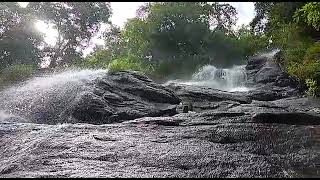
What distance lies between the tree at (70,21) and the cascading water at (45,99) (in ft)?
52.6

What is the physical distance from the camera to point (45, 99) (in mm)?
13711

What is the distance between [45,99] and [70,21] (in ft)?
65.0

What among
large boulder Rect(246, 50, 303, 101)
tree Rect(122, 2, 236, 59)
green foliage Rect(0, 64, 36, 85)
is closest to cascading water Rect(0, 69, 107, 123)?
green foliage Rect(0, 64, 36, 85)

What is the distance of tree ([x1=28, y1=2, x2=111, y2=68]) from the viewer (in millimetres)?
30766

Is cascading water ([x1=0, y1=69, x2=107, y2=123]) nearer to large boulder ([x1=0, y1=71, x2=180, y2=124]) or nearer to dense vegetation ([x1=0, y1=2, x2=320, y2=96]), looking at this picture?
large boulder ([x1=0, y1=71, x2=180, y2=124])

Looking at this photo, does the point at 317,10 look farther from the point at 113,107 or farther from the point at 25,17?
the point at 25,17

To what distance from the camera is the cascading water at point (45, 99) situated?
1298 centimetres

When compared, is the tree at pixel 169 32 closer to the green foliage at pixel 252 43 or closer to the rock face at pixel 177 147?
the green foliage at pixel 252 43

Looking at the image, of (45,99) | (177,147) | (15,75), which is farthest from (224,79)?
(177,147)

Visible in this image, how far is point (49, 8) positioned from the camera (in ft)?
101

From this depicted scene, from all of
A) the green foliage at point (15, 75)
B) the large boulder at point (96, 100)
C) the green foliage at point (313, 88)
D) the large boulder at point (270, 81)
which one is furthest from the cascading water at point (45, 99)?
the green foliage at point (313, 88)

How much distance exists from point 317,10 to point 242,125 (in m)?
4.25

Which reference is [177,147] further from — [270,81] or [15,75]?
[15,75]

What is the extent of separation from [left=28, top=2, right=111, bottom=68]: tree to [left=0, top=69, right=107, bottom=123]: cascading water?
52.6ft
